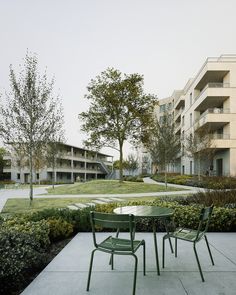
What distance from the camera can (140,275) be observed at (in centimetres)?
394

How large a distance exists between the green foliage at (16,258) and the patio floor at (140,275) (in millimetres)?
213

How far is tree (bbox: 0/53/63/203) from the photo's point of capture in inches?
492

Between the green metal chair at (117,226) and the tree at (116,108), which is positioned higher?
the tree at (116,108)

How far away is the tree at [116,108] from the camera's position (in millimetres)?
22734

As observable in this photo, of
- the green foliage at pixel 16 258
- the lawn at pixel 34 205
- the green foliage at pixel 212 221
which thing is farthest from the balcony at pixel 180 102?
the green foliage at pixel 16 258

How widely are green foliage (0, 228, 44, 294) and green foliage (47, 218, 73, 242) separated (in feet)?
3.69

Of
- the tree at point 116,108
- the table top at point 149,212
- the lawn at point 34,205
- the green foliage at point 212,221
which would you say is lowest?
the lawn at point 34,205

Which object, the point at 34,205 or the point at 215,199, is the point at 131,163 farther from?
the point at 215,199

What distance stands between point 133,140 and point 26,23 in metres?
14.3

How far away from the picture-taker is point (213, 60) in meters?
29.6

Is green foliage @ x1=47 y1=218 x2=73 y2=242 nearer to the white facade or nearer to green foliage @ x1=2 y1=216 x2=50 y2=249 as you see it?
green foliage @ x1=2 y1=216 x2=50 y2=249

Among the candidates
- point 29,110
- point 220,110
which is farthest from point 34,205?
point 220,110

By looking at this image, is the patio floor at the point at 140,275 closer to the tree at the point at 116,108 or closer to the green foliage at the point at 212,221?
the green foliage at the point at 212,221

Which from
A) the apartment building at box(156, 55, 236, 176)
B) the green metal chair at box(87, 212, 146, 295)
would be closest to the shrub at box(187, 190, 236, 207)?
the green metal chair at box(87, 212, 146, 295)
